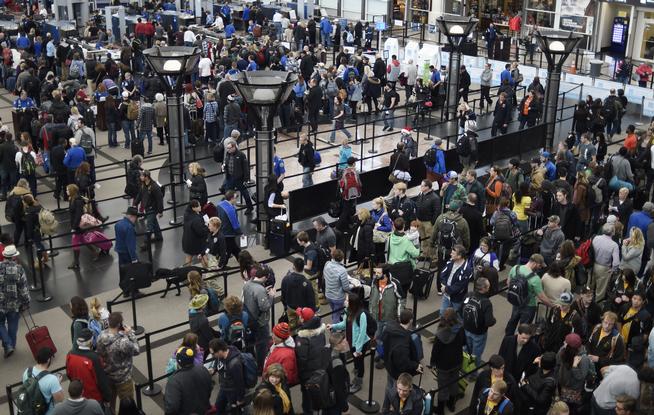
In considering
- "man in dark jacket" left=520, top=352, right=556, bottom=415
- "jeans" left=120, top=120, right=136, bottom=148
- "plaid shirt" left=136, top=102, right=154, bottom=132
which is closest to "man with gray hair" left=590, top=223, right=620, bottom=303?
"man in dark jacket" left=520, top=352, right=556, bottom=415

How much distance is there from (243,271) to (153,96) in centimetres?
1272

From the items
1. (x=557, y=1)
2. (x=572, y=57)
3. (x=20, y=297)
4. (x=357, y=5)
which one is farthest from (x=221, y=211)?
(x=357, y=5)

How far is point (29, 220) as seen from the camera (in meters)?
13.4

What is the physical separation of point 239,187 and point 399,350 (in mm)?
7947

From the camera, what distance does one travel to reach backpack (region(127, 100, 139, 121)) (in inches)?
784

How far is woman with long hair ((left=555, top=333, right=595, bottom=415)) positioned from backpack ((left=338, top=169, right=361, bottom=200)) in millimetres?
6731

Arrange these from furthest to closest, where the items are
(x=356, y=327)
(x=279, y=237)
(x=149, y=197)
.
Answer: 1. (x=279, y=237)
2. (x=149, y=197)
3. (x=356, y=327)

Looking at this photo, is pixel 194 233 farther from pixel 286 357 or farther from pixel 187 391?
pixel 187 391

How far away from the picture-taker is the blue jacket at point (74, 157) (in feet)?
52.7

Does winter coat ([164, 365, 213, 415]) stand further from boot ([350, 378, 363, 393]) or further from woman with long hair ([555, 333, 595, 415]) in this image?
woman with long hair ([555, 333, 595, 415])

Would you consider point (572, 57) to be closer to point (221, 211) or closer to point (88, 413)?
point (221, 211)

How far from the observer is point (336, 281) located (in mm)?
10875

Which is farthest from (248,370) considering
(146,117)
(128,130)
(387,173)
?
(128,130)

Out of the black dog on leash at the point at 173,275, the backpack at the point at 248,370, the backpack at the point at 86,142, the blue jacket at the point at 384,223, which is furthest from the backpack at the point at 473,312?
the backpack at the point at 86,142
